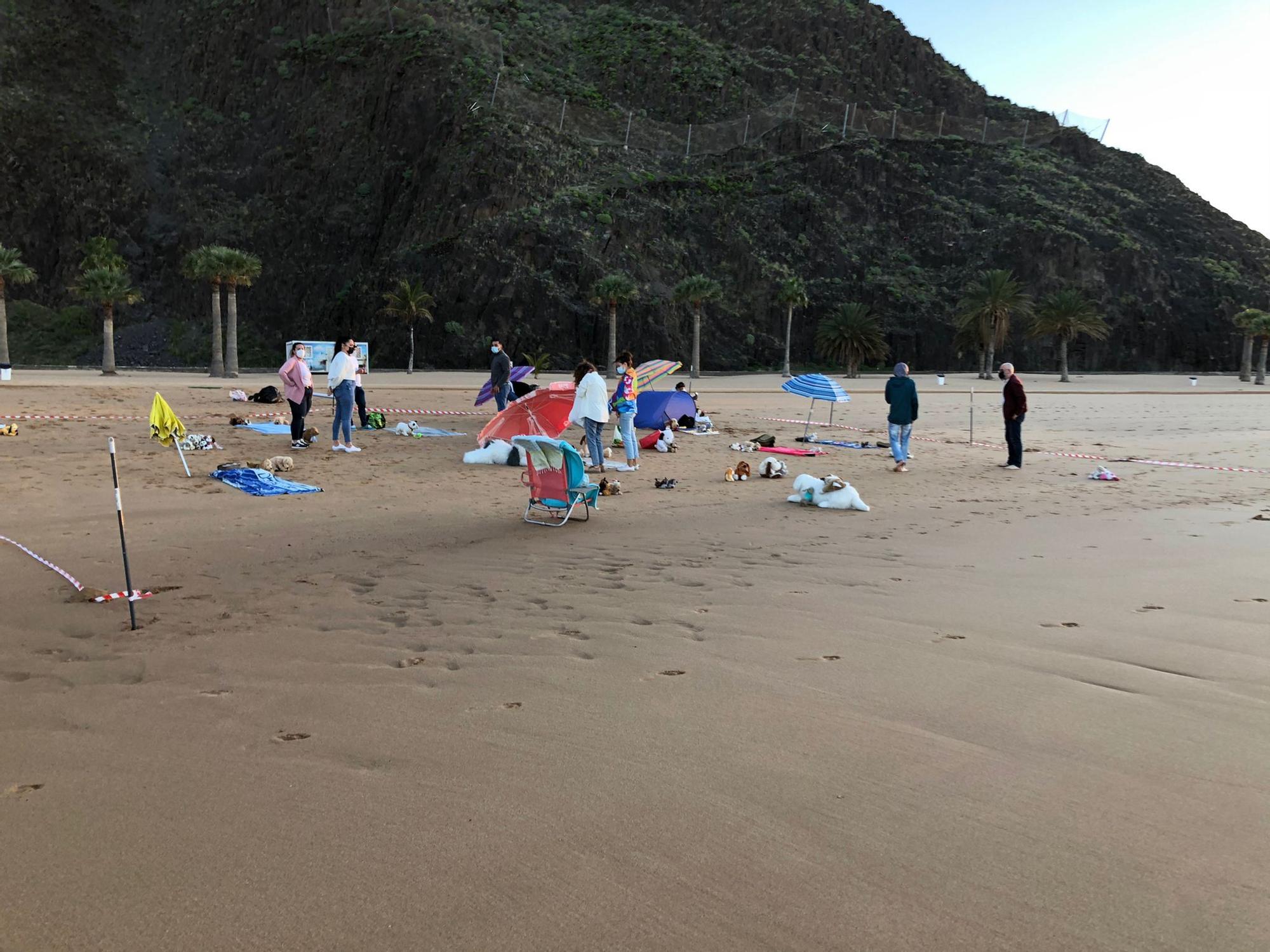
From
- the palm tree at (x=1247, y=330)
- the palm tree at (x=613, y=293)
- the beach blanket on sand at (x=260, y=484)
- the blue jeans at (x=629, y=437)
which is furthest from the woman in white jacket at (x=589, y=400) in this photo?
the palm tree at (x=1247, y=330)

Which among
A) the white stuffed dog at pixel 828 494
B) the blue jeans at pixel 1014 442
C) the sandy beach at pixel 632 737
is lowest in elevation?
the sandy beach at pixel 632 737

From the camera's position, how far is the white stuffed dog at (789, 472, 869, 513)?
10.8 m

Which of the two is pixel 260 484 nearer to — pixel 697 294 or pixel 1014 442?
pixel 1014 442

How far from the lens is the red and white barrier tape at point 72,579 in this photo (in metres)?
6.20

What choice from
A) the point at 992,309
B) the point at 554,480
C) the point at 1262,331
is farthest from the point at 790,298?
the point at 554,480

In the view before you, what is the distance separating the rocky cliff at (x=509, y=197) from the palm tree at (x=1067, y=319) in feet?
23.4

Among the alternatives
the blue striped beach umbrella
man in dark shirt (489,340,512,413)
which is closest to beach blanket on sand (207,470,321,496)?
man in dark shirt (489,340,512,413)

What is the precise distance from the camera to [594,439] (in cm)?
1320

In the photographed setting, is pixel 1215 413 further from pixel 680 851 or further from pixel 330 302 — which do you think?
pixel 330 302

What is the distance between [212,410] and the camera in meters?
20.8

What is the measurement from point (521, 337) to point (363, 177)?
2161 cm

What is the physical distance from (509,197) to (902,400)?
47670 mm

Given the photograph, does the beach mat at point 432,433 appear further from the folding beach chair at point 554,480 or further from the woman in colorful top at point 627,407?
the folding beach chair at point 554,480

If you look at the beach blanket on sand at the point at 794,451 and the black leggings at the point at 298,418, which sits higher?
the black leggings at the point at 298,418
